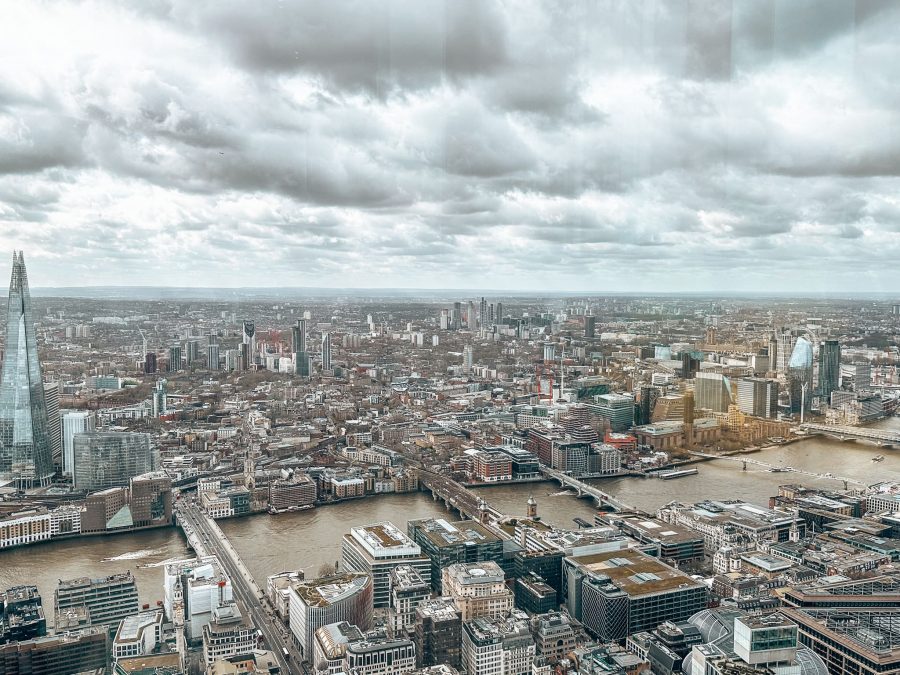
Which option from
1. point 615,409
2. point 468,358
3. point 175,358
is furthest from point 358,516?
point 468,358

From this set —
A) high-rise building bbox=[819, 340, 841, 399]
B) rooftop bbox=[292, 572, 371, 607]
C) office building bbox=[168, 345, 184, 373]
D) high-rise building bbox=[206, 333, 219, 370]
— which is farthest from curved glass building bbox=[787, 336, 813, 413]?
office building bbox=[168, 345, 184, 373]

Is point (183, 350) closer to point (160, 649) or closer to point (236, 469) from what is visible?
point (236, 469)

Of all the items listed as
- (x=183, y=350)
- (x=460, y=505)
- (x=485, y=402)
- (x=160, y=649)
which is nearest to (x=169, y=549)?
(x=160, y=649)

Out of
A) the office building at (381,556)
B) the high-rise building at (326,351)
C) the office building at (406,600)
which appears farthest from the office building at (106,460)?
the high-rise building at (326,351)

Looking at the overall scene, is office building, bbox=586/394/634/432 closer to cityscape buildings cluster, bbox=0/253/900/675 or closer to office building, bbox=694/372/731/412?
cityscape buildings cluster, bbox=0/253/900/675

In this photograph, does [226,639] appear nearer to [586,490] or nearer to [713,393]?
[586,490]
